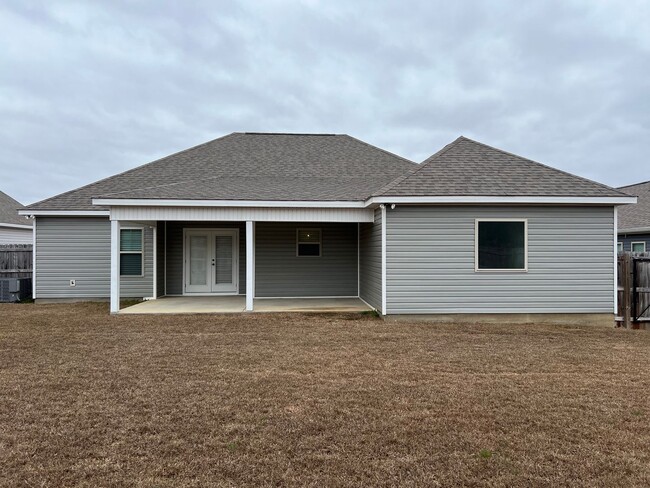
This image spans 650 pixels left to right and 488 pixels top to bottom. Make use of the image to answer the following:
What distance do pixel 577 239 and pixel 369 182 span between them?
17.3ft

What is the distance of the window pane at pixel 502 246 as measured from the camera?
28.9ft

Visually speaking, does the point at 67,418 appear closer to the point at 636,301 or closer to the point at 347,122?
the point at 636,301

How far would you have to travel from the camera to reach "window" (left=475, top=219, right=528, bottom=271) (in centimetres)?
880

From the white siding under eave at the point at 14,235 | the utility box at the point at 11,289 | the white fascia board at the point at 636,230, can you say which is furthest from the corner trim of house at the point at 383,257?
the white siding under eave at the point at 14,235

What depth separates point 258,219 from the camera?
942cm

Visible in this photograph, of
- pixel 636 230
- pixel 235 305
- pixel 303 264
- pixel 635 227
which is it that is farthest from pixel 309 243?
pixel 635 227

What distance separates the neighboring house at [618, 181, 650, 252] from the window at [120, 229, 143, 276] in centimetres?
1674

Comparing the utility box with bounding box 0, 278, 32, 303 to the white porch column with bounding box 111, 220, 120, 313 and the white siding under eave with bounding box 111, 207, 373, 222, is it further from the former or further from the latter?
the white siding under eave with bounding box 111, 207, 373, 222

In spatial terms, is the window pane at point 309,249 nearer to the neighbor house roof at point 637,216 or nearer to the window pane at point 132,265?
the window pane at point 132,265

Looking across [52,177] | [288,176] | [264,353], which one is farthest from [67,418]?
[52,177]

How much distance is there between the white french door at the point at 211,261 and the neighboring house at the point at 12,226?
1205 centimetres

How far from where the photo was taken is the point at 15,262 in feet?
41.9

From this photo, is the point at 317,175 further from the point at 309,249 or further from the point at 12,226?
the point at 12,226

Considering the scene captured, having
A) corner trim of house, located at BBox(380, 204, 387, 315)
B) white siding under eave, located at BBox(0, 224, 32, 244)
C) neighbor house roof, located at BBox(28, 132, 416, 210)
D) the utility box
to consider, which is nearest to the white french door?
neighbor house roof, located at BBox(28, 132, 416, 210)
